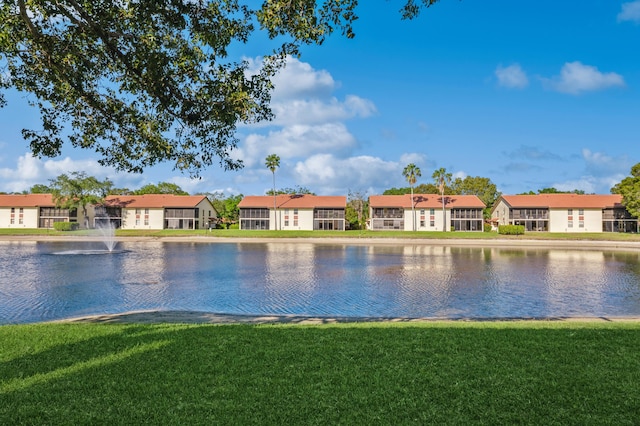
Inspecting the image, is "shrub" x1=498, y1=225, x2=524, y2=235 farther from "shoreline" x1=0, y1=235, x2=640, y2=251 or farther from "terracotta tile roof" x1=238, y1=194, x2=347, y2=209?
"terracotta tile roof" x1=238, y1=194, x2=347, y2=209

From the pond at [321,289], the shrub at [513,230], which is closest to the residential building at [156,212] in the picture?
the pond at [321,289]

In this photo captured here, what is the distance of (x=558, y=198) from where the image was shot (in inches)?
3187

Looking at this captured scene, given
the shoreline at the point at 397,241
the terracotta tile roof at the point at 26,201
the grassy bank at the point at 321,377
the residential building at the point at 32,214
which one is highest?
the terracotta tile roof at the point at 26,201

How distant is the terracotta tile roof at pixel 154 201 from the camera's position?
8319 centimetres

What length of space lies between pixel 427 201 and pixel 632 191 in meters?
31.0

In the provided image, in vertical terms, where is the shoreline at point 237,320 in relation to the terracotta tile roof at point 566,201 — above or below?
below

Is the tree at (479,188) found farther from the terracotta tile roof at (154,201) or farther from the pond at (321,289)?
the pond at (321,289)

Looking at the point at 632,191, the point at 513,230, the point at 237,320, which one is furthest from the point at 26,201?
the point at 632,191

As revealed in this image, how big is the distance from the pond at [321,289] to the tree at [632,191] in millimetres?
41666

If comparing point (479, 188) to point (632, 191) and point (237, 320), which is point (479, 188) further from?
point (237, 320)

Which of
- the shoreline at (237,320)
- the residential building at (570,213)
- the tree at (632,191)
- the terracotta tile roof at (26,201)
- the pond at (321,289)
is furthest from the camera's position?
the terracotta tile roof at (26,201)

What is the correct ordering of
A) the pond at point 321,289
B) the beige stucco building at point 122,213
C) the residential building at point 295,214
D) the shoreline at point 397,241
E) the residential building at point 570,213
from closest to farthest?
the pond at point 321,289 → the shoreline at point 397,241 → the residential building at point 570,213 → the residential building at point 295,214 → the beige stucco building at point 122,213

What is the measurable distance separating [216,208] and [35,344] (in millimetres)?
91502

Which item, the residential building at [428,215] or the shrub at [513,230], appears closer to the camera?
the shrub at [513,230]
